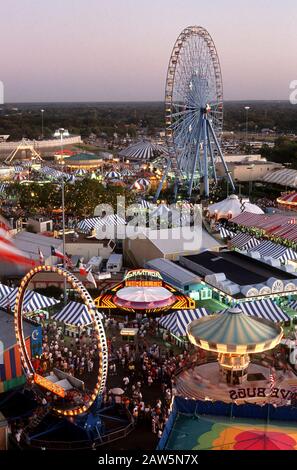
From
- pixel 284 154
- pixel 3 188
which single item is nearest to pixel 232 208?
pixel 3 188

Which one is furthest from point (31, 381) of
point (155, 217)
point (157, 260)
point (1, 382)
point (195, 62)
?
point (195, 62)

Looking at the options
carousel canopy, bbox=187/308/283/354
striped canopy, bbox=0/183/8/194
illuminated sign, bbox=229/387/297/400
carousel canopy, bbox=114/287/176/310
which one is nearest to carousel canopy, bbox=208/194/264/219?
carousel canopy, bbox=114/287/176/310

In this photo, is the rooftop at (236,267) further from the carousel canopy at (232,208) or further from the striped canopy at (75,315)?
the carousel canopy at (232,208)

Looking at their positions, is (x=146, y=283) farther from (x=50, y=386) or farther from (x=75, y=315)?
(x=50, y=386)

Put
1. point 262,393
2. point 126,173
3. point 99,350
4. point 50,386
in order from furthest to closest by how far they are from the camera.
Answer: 1. point 126,173
2. point 50,386
3. point 99,350
4. point 262,393
